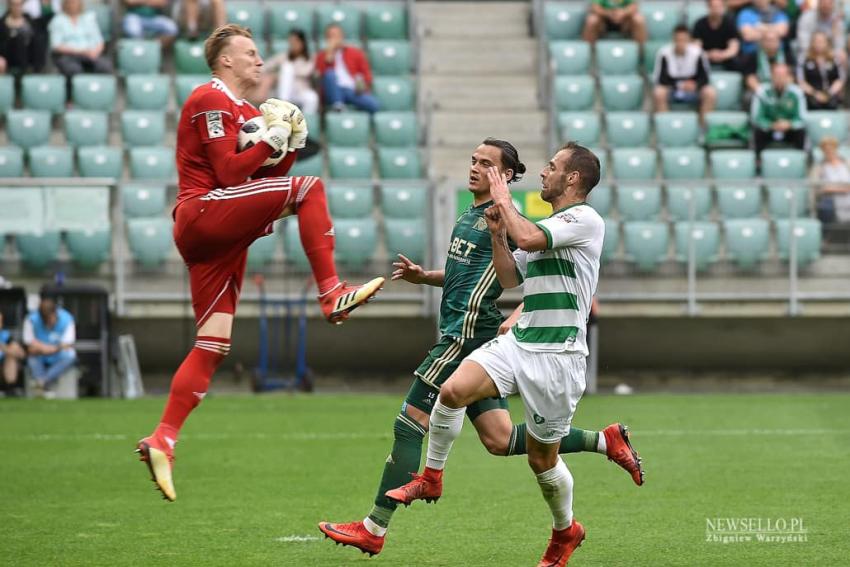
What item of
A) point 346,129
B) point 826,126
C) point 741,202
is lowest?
point 741,202

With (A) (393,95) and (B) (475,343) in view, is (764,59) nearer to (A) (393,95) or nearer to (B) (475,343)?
(A) (393,95)

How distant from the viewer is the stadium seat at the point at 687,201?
1667 centimetres

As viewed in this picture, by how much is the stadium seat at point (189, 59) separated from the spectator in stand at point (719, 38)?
645 cm

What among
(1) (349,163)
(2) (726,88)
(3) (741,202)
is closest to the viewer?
(3) (741,202)

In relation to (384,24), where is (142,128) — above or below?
below

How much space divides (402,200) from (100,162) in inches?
143

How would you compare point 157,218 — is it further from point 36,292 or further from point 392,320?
point 392,320

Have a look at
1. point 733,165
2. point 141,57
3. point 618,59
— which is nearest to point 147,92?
point 141,57

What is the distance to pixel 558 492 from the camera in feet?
22.9

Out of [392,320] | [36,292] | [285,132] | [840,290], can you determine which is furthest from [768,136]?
[285,132]

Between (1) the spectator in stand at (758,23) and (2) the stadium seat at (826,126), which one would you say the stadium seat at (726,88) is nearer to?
(1) the spectator in stand at (758,23)

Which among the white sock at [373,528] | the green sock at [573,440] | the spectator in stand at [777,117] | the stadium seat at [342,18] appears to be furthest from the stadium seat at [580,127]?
the white sock at [373,528]

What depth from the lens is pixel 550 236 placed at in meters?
6.59

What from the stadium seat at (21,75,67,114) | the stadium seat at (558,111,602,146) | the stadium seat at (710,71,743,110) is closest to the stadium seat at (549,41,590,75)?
the stadium seat at (558,111,602,146)
